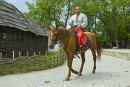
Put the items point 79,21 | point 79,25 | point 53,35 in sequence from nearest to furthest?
point 53,35 < point 79,25 < point 79,21

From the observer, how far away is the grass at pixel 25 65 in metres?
21.1

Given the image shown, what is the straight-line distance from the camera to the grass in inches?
830

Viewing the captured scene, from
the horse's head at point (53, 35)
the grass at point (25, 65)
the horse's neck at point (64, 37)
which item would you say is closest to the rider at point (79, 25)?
the horse's neck at point (64, 37)

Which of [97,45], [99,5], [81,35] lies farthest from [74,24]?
[99,5]

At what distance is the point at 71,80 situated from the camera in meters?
16.1

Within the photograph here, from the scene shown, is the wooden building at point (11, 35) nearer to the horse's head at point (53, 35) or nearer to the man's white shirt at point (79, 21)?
the man's white shirt at point (79, 21)

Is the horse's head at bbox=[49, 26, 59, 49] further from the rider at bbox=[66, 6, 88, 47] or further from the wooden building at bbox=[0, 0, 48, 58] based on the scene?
the wooden building at bbox=[0, 0, 48, 58]

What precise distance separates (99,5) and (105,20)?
5361 mm

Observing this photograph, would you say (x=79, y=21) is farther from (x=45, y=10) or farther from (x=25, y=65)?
(x=45, y=10)

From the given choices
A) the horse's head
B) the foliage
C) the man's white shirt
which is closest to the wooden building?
the man's white shirt

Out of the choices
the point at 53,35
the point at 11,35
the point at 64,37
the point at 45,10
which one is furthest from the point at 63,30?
the point at 45,10

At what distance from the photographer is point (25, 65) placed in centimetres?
2311

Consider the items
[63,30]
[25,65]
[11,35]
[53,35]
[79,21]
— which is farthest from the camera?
[11,35]

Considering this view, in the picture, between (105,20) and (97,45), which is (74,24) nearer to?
(97,45)
